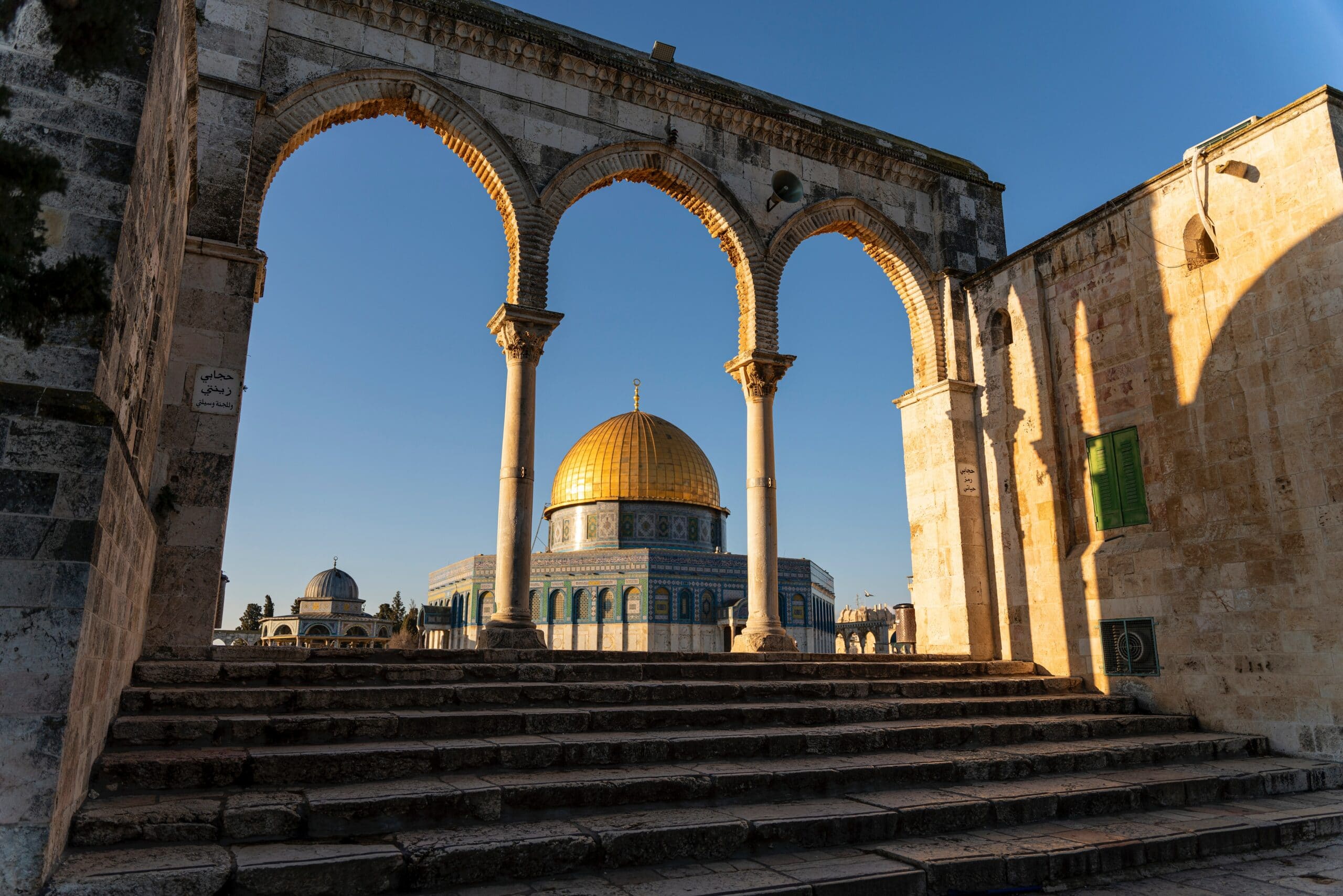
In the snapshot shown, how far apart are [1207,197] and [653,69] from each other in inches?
241

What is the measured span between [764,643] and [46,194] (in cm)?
771

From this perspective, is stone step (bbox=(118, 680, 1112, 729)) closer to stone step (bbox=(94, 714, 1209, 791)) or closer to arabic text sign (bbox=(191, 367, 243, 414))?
stone step (bbox=(94, 714, 1209, 791))

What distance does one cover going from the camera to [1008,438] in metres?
10.0

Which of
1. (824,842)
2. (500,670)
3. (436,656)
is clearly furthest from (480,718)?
(824,842)

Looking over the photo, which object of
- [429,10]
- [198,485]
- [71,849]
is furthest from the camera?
[429,10]

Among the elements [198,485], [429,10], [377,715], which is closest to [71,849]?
[377,715]

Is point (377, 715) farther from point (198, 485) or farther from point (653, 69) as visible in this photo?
point (653, 69)

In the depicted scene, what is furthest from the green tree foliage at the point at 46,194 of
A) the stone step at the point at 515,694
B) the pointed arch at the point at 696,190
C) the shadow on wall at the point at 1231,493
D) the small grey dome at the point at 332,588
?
the small grey dome at the point at 332,588

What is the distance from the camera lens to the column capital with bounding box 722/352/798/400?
1053 cm

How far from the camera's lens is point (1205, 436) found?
7.69m

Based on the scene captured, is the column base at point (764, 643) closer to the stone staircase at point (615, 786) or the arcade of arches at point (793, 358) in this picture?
the arcade of arches at point (793, 358)

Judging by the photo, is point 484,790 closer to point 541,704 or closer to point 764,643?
point 541,704

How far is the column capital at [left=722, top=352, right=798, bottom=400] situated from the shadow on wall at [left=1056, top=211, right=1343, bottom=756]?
3.47 metres

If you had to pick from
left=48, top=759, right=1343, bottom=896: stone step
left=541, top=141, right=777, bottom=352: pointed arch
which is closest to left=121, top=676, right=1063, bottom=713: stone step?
left=48, top=759, right=1343, bottom=896: stone step
